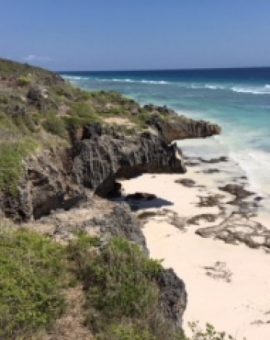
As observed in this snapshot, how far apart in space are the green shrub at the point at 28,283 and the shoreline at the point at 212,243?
622 cm

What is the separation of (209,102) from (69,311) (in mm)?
69688

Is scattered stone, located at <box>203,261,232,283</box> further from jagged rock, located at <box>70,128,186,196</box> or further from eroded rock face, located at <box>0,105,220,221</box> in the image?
jagged rock, located at <box>70,128,186,196</box>

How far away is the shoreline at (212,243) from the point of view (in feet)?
52.0

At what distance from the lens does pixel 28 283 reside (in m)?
9.10

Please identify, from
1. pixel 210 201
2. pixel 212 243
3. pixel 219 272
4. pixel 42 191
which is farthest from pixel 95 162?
pixel 210 201

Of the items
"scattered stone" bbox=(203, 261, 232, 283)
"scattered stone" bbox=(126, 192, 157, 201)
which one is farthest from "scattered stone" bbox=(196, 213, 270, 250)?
"scattered stone" bbox=(126, 192, 157, 201)

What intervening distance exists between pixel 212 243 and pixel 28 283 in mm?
13132

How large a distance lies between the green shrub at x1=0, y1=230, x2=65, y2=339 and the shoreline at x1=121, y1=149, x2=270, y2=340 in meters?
6.22

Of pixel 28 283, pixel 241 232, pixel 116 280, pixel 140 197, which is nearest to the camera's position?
pixel 28 283

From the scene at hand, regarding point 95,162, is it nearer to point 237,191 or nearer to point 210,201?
point 210,201

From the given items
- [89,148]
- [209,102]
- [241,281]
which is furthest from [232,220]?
[209,102]

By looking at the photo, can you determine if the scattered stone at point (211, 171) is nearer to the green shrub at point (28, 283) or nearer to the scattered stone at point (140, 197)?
the scattered stone at point (140, 197)

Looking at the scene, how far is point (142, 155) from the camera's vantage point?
23.1 meters

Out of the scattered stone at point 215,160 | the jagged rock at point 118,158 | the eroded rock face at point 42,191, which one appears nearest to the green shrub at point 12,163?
the eroded rock face at point 42,191
